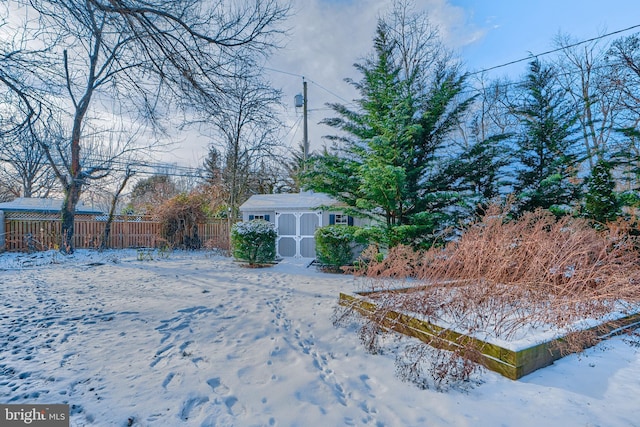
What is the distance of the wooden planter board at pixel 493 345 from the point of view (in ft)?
8.56

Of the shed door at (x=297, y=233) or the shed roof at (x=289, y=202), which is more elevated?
the shed roof at (x=289, y=202)

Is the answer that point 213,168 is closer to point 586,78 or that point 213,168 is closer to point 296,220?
point 296,220

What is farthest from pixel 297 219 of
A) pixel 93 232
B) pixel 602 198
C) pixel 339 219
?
pixel 93 232

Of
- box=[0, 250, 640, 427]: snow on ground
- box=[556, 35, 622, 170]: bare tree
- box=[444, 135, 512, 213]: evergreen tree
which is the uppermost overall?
box=[556, 35, 622, 170]: bare tree

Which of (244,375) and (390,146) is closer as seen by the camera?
(244,375)

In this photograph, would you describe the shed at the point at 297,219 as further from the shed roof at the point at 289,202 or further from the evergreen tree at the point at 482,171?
the evergreen tree at the point at 482,171

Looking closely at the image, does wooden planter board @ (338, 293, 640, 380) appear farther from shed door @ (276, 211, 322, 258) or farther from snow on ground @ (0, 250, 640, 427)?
shed door @ (276, 211, 322, 258)

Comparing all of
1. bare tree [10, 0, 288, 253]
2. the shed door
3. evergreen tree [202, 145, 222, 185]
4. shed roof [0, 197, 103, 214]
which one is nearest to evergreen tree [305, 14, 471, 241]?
the shed door

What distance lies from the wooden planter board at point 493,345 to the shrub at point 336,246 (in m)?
4.46

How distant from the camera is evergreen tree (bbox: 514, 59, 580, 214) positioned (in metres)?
7.99

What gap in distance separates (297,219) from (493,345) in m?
8.77

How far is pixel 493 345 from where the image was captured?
9.00 ft

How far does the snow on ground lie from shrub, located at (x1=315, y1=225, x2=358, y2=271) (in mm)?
3580

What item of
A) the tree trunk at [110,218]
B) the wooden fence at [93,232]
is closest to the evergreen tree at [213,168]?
the wooden fence at [93,232]
